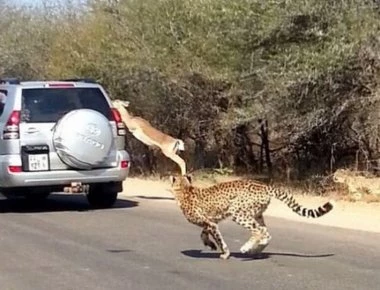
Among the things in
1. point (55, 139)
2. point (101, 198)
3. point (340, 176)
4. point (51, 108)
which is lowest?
point (101, 198)

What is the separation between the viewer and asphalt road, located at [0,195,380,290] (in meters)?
10.1

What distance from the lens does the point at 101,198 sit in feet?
57.8

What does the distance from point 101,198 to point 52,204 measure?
142cm

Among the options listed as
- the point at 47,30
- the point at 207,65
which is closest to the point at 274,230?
the point at 207,65

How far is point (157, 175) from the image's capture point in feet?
79.4

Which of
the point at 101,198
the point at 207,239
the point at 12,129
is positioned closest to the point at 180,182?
the point at 207,239

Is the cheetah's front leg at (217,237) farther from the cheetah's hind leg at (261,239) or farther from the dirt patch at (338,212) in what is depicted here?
the dirt patch at (338,212)

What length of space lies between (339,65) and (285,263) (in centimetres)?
648

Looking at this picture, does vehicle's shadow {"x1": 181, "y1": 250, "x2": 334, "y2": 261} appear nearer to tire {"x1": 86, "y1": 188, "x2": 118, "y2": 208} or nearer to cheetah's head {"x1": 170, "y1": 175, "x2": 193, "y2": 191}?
cheetah's head {"x1": 170, "y1": 175, "x2": 193, "y2": 191}

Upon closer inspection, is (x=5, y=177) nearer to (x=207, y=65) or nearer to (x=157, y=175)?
(x=207, y=65)

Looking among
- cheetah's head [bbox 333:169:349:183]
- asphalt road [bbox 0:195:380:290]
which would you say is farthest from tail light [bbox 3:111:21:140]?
cheetah's head [bbox 333:169:349:183]

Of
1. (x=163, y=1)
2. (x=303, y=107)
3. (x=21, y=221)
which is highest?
(x=163, y=1)

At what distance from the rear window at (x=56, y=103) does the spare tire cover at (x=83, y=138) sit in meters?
0.32

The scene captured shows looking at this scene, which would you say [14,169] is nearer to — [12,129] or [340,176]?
[12,129]
